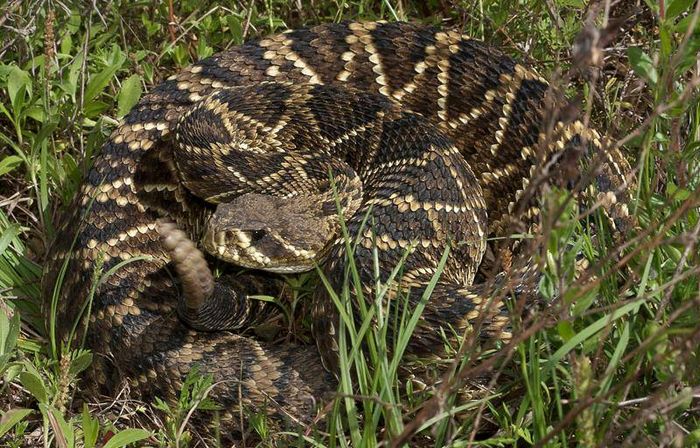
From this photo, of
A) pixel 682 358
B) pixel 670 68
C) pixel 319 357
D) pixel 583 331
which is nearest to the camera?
pixel 682 358

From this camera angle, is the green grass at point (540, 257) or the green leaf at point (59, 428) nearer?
the green grass at point (540, 257)

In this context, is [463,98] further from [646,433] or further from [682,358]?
[682,358]

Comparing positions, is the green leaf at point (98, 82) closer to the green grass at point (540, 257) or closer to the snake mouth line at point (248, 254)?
the green grass at point (540, 257)

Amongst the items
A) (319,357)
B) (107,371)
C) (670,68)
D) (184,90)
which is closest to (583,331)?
(670,68)

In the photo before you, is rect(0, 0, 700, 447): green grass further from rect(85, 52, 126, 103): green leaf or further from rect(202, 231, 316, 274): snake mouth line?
rect(202, 231, 316, 274): snake mouth line

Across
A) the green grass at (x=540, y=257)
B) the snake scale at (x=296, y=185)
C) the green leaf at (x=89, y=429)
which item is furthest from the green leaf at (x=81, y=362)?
the green leaf at (x=89, y=429)

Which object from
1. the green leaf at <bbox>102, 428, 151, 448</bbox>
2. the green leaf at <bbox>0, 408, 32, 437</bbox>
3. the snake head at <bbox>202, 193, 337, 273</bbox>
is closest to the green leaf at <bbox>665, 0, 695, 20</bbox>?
the snake head at <bbox>202, 193, 337, 273</bbox>

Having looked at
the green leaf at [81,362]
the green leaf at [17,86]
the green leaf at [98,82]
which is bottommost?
the green leaf at [81,362]

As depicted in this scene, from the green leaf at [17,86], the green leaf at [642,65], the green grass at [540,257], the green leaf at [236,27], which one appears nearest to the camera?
the green grass at [540,257]
